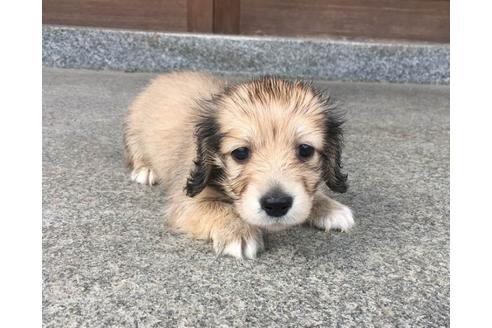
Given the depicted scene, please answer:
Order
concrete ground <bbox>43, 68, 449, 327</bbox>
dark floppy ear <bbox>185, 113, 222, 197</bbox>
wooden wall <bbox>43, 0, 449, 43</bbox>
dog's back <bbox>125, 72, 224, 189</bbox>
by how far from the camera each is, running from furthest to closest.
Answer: wooden wall <bbox>43, 0, 449, 43</bbox>
dog's back <bbox>125, 72, 224, 189</bbox>
dark floppy ear <bbox>185, 113, 222, 197</bbox>
concrete ground <bbox>43, 68, 449, 327</bbox>

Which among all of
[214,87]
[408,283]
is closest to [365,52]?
[214,87]

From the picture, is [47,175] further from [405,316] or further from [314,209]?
[405,316]

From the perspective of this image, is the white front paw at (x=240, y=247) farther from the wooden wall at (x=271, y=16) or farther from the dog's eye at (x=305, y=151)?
the wooden wall at (x=271, y=16)

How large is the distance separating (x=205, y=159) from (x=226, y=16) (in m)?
5.15

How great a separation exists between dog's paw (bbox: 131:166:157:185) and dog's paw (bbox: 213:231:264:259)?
126cm

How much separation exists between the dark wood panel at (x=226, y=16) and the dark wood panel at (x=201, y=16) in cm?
8

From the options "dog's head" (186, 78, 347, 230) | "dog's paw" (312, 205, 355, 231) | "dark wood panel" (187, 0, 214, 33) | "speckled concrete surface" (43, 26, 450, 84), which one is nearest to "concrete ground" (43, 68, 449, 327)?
"dog's paw" (312, 205, 355, 231)

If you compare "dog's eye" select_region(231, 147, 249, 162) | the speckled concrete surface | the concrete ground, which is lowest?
the concrete ground

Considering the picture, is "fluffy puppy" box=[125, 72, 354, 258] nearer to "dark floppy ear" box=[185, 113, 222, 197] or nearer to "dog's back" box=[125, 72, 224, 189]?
"dark floppy ear" box=[185, 113, 222, 197]

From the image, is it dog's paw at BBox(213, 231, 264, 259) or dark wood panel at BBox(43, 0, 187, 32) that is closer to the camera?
dog's paw at BBox(213, 231, 264, 259)

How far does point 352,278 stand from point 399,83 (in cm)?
606

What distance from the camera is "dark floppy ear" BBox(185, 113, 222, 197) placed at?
268 cm

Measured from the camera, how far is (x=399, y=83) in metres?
7.73

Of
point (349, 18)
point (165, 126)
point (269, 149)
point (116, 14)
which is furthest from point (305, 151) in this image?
point (116, 14)
